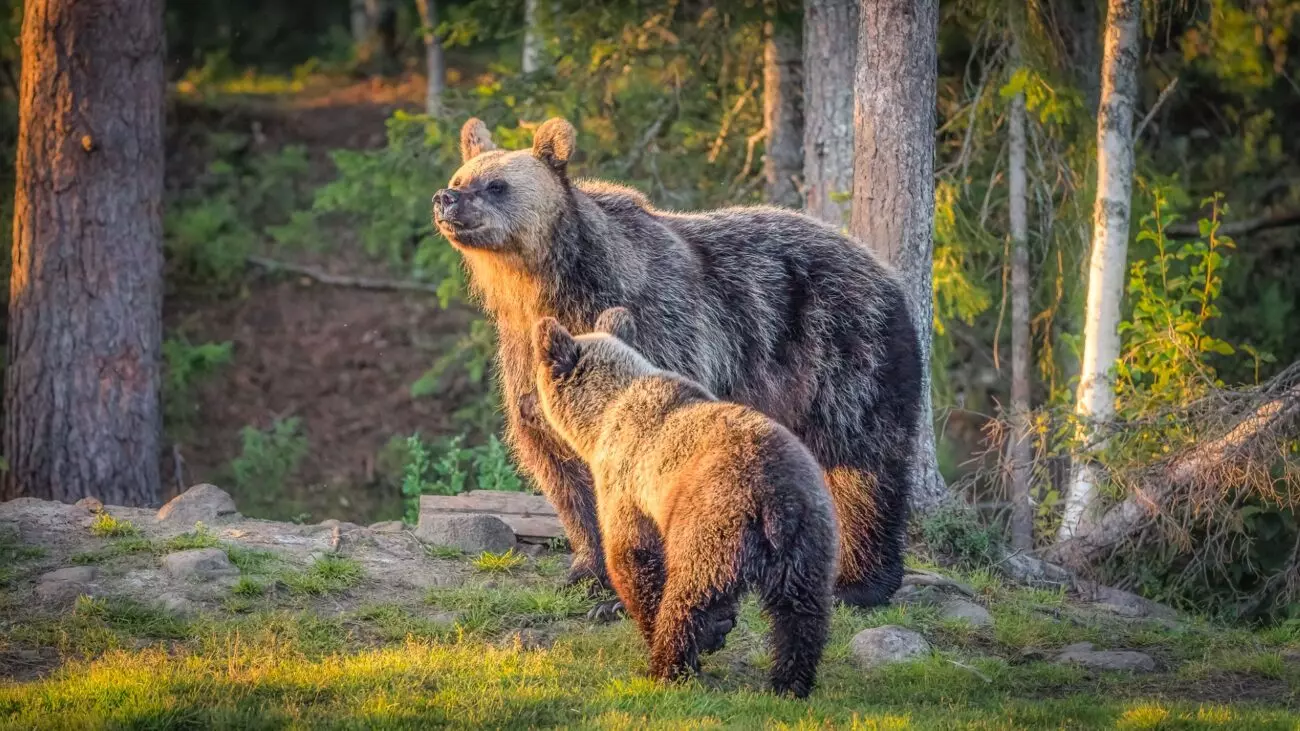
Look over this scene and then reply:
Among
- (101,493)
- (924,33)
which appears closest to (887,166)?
(924,33)

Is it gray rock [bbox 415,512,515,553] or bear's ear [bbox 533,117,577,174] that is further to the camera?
gray rock [bbox 415,512,515,553]

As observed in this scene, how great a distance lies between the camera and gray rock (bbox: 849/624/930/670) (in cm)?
782

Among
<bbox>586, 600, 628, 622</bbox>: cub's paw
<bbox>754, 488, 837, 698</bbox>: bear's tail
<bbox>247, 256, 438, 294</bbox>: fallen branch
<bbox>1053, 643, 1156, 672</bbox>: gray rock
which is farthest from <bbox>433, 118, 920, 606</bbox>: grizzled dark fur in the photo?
<bbox>247, 256, 438, 294</bbox>: fallen branch

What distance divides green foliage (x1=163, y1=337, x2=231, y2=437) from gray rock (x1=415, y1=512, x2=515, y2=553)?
6.82 meters

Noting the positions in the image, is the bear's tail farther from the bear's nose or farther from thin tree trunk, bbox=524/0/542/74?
thin tree trunk, bbox=524/0/542/74

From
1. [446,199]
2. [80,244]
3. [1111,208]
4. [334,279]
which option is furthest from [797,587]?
[334,279]

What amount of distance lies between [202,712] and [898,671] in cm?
331

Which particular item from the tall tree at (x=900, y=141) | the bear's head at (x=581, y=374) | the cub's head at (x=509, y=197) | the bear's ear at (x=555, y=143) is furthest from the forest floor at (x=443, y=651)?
the bear's ear at (x=555, y=143)

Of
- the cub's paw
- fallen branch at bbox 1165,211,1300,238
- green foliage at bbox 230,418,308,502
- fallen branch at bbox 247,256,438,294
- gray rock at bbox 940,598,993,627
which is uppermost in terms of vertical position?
fallen branch at bbox 1165,211,1300,238

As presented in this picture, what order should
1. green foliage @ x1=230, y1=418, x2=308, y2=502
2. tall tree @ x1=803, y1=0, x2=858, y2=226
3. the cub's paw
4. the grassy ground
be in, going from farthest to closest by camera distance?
1. green foliage @ x1=230, y1=418, x2=308, y2=502
2. tall tree @ x1=803, y1=0, x2=858, y2=226
3. the cub's paw
4. the grassy ground

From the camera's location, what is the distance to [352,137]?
1894cm

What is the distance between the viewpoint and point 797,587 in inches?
253

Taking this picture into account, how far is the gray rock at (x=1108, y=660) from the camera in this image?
26.5ft

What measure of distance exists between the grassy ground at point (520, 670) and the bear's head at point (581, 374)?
111cm
